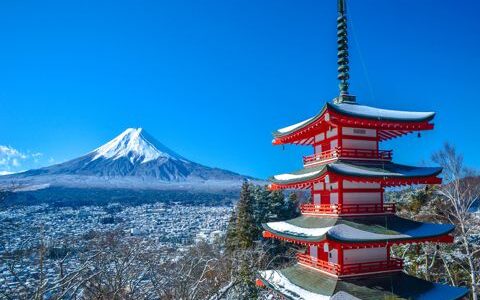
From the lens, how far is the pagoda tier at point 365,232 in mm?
10336

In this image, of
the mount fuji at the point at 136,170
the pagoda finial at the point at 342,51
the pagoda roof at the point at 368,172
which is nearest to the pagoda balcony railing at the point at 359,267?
the pagoda roof at the point at 368,172

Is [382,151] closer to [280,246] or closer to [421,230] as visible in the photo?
[421,230]

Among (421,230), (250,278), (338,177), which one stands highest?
(338,177)

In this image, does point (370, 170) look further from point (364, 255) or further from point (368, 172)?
point (364, 255)

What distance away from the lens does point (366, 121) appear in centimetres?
1157

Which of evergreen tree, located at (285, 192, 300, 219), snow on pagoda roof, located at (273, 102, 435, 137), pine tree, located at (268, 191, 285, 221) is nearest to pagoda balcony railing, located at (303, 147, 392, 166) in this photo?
snow on pagoda roof, located at (273, 102, 435, 137)

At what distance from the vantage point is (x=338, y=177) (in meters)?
10.8

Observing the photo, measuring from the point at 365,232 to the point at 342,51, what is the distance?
6472mm

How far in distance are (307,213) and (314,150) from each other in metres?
2.36

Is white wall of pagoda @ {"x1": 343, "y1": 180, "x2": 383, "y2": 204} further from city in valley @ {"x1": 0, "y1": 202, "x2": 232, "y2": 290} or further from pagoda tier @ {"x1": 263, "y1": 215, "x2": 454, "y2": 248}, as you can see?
city in valley @ {"x1": 0, "y1": 202, "x2": 232, "y2": 290}

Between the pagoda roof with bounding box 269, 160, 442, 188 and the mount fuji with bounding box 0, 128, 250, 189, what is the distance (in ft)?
418

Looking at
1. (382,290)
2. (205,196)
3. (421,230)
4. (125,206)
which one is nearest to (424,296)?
(382,290)

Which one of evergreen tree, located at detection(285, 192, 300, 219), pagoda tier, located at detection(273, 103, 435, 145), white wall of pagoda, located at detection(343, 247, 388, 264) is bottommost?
white wall of pagoda, located at detection(343, 247, 388, 264)

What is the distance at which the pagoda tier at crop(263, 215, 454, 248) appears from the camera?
33.9ft
